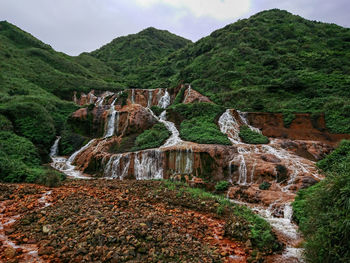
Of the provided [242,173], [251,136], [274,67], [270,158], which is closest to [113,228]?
[242,173]

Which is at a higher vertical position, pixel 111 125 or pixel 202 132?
pixel 111 125

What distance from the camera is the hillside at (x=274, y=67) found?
919 inches

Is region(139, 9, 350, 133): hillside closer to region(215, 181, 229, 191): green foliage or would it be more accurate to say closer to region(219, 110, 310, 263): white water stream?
region(219, 110, 310, 263): white water stream

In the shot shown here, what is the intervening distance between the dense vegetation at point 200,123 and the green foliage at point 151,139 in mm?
1729

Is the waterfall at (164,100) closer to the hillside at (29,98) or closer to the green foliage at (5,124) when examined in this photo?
the hillside at (29,98)

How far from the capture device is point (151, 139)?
1795cm

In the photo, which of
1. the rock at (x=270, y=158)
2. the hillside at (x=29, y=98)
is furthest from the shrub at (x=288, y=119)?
the hillside at (x=29, y=98)

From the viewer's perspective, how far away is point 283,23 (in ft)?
150

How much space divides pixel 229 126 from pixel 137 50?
61.1 meters

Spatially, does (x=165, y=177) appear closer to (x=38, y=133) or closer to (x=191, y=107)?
(x=191, y=107)

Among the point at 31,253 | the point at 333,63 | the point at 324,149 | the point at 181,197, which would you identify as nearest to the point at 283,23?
the point at 333,63

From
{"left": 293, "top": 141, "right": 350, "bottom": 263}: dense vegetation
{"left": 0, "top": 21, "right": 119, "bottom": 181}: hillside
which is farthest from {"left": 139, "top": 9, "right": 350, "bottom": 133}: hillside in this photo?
{"left": 0, "top": 21, "right": 119, "bottom": 181}: hillside

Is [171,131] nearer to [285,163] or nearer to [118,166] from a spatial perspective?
[118,166]

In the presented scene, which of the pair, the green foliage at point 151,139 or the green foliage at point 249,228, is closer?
the green foliage at point 249,228
